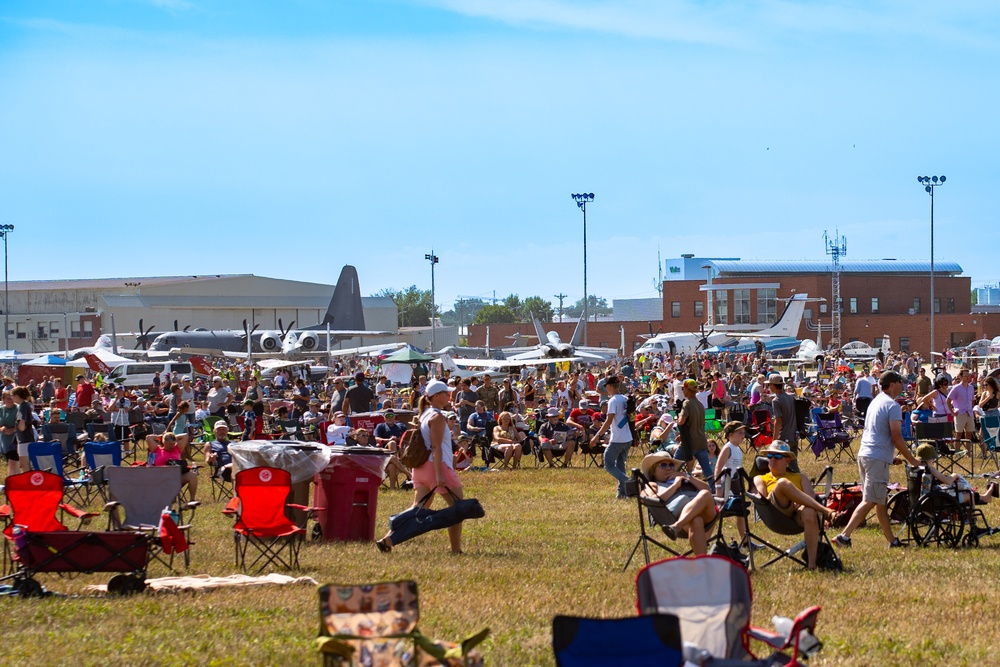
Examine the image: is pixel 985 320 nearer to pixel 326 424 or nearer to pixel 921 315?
pixel 921 315

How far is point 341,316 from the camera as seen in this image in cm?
6344

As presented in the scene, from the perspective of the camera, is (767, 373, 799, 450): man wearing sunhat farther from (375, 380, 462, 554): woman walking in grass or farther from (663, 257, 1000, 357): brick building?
(663, 257, 1000, 357): brick building

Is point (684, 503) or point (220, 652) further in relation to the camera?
point (684, 503)

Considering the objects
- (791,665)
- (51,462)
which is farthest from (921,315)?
(791,665)

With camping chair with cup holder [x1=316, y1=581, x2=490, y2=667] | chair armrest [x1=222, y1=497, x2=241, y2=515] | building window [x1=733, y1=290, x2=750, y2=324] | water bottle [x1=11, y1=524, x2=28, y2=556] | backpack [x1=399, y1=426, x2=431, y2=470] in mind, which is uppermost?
building window [x1=733, y1=290, x2=750, y2=324]

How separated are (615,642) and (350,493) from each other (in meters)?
5.88

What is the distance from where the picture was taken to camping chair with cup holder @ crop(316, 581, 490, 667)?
437 cm

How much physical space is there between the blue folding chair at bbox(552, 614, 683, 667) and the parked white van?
33561 mm

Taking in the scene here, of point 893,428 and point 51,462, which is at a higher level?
point 893,428

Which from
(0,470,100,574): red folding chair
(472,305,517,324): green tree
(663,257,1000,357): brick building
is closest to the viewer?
(0,470,100,574): red folding chair

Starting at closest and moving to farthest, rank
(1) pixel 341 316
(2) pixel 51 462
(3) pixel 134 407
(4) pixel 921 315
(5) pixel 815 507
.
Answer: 1. (5) pixel 815 507
2. (2) pixel 51 462
3. (3) pixel 134 407
4. (1) pixel 341 316
5. (4) pixel 921 315

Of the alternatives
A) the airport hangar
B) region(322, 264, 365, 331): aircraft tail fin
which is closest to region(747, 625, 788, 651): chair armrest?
region(322, 264, 365, 331): aircraft tail fin

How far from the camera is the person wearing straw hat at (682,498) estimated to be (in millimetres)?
7492

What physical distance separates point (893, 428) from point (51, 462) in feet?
30.5
